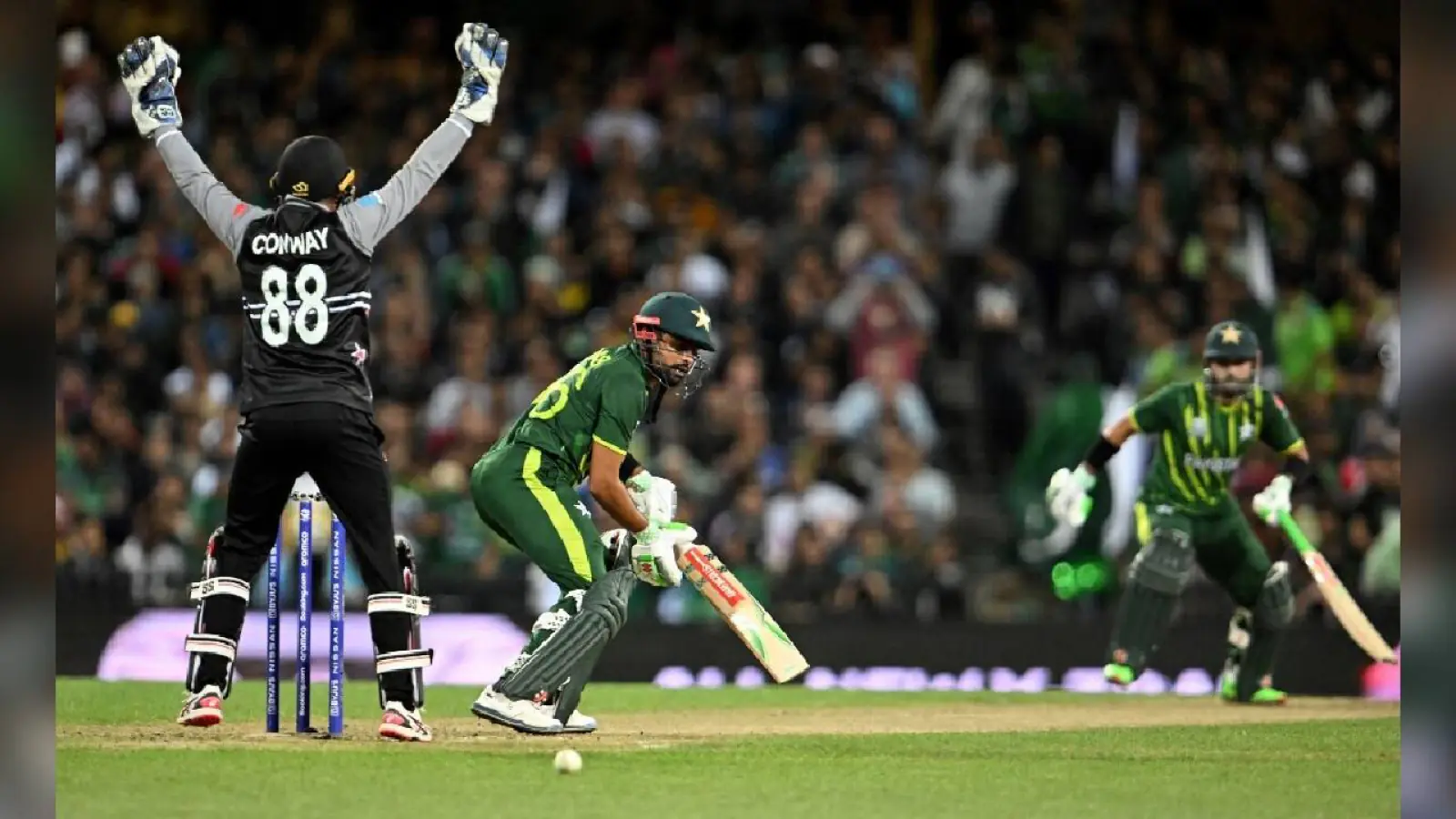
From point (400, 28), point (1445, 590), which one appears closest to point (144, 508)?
point (400, 28)

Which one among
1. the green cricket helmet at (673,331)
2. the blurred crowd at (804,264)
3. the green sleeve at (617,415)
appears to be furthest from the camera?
the blurred crowd at (804,264)

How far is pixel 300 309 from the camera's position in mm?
8453

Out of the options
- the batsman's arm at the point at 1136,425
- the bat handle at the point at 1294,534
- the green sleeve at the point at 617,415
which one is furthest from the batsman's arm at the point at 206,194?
the bat handle at the point at 1294,534

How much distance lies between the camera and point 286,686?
12719mm

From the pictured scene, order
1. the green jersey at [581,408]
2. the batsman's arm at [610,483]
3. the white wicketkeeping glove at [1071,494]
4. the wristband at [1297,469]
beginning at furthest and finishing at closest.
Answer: the wristband at [1297,469]
the white wicketkeeping glove at [1071,494]
the green jersey at [581,408]
the batsman's arm at [610,483]

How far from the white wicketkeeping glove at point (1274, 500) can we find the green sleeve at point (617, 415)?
14.6 ft

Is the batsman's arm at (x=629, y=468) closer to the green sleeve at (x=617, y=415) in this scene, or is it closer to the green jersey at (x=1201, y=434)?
the green sleeve at (x=617, y=415)

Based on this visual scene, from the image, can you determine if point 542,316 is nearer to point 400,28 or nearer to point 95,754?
point 400,28

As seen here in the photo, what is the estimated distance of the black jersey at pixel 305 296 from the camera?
845 centimetres

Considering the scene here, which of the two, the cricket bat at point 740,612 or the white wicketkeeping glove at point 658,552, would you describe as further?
the cricket bat at point 740,612

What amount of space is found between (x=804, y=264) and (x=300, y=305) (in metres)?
8.39

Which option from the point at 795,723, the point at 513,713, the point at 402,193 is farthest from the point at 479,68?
the point at 795,723

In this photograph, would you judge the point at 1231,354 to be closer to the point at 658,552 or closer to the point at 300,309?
the point at 658,552

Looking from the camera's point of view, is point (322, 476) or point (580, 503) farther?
point (580, 503)
